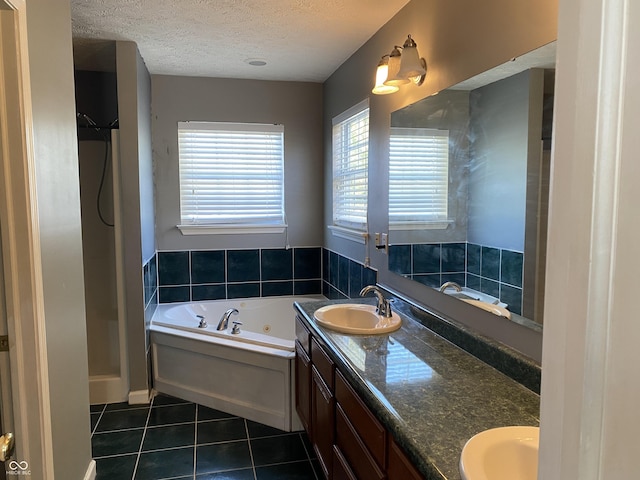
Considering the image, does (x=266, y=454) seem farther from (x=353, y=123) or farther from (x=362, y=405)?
(x=353, y=123)

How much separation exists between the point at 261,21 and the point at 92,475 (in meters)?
2.65

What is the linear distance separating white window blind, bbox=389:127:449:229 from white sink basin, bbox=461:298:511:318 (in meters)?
0.46

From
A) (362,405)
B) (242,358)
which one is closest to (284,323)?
(242,358)

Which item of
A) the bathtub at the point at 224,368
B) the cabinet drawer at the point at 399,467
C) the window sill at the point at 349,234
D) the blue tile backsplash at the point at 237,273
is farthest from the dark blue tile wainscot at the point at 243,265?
the cabinet drawer at the point at 399,467

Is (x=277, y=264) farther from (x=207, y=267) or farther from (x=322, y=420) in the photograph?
(x=322, y=420)

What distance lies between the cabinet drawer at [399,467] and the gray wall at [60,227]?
1.25 metres

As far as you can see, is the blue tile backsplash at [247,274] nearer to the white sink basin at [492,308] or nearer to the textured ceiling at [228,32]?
the textured ceiling at [228,32]

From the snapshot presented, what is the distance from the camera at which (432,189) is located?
2236mm

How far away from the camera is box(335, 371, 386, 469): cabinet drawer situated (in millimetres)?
1417

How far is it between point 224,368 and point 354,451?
5.17ft

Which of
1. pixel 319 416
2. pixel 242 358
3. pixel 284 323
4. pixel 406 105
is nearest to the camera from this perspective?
pixel 319 416

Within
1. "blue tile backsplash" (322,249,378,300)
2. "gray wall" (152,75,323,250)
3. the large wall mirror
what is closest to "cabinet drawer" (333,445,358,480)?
the large wall mirror

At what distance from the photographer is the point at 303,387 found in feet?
8.36

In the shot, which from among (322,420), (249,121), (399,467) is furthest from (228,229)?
(399,467)
